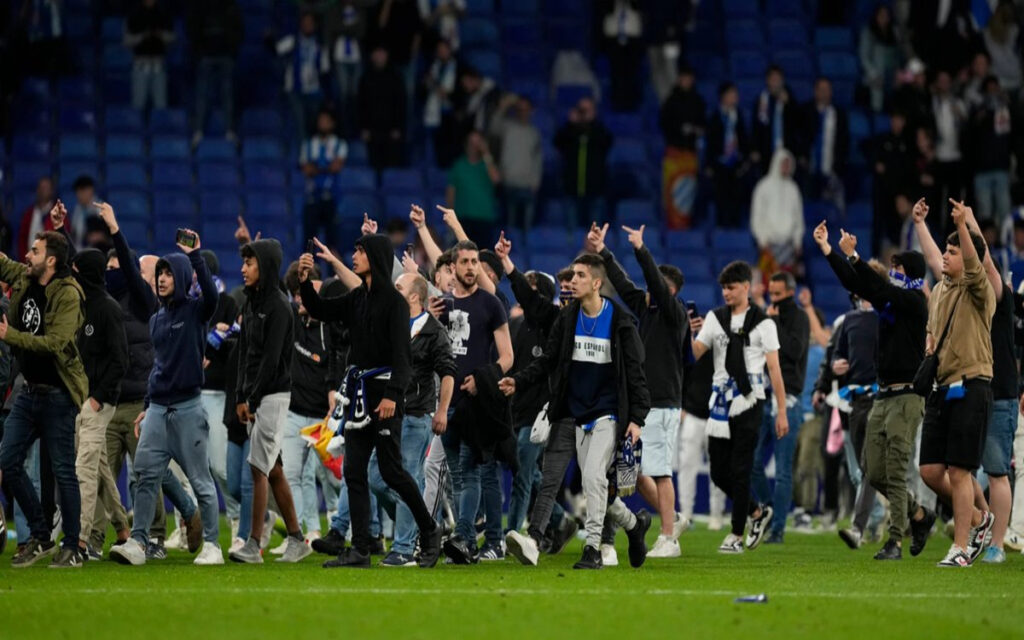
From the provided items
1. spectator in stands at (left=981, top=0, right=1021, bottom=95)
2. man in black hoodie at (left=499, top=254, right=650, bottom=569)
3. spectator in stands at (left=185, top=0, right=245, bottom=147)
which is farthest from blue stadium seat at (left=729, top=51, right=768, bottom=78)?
man in black hoodie at (left=499, top=254, right=650, bottom=569)

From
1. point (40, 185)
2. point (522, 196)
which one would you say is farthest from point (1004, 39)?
point (40, 185)

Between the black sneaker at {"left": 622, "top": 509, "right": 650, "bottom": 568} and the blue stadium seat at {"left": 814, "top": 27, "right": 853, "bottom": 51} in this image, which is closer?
the black sneaker at {"left": 622, "top": 509, "right": 650, "bottom": 568}

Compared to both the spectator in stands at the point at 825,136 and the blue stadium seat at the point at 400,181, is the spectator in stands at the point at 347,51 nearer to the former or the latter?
the blue stadium seat at the point at 400,181

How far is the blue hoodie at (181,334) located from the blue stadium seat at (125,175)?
466 inches

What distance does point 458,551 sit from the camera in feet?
39.6

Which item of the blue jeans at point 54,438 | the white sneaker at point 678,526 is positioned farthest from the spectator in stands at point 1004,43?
the blue jeans at point 54,438

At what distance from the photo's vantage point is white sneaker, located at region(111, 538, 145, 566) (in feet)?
39.2

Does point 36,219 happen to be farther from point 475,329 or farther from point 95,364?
point 475,329

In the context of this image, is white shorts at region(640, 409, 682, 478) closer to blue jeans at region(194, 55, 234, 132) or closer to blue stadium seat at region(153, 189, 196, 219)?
blue stadium seat at region(153, 189, 196, 219)

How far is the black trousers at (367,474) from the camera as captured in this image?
11547mm

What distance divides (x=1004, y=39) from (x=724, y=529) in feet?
38.4

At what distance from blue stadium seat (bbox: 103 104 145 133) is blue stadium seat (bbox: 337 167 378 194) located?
9.99ft

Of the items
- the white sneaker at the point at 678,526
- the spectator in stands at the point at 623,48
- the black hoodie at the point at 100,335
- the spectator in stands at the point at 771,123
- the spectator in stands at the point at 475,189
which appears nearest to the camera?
the black hoodie at the point at 100,335

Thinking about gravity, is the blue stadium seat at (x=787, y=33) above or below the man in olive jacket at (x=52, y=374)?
above
